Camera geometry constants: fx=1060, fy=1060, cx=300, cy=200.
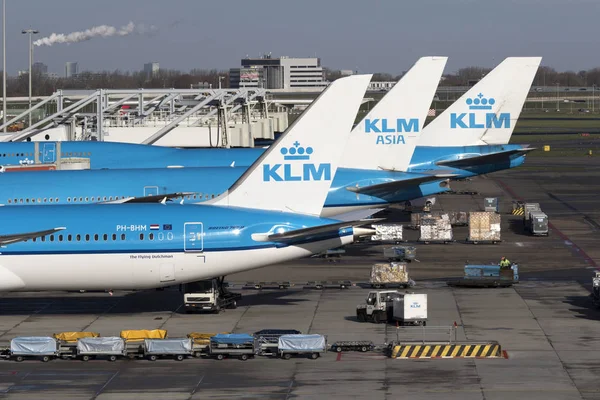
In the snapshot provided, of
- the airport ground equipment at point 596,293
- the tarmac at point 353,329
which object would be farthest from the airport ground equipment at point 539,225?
the airport ground equipment at point 596,293

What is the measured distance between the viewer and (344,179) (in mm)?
54062

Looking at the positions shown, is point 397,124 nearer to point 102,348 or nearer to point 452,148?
point 452,148

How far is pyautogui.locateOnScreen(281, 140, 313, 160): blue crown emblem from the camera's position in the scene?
41438 millimetres

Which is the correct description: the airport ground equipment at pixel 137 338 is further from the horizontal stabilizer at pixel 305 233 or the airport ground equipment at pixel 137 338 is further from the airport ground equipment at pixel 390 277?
the airport ground equipment at pixel 390 277

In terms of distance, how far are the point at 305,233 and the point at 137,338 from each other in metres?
7.64

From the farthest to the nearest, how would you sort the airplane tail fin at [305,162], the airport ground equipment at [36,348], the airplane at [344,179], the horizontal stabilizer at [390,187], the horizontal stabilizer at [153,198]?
the horizontal stabilizer at [390,187], the airplane at [344,179], the horizontal stabilizer at [153,198], the airplane tail fin at [305,162], the airport ground equipment at [36,348]

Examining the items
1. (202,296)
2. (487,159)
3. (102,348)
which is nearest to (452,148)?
(487,159)

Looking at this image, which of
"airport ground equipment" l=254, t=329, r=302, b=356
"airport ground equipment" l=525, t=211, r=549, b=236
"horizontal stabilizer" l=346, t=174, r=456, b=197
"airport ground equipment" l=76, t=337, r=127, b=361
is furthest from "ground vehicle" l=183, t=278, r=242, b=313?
"airport ground equipment" l=525, t=211, r=549, b=236

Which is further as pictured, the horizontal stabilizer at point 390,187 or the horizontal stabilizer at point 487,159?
the horizontal stabilizer at point 487,159

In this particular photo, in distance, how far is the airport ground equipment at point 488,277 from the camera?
48.1 metres

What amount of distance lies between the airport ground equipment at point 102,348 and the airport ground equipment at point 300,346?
5288 millimetres

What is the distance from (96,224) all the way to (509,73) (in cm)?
Result: 3635

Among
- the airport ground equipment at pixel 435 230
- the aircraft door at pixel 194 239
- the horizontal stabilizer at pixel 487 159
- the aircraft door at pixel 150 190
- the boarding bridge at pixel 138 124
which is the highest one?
the boarding bridge at pixel 138 124

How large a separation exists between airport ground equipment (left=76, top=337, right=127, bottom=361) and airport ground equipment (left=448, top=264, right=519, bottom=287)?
1869 centimetres
